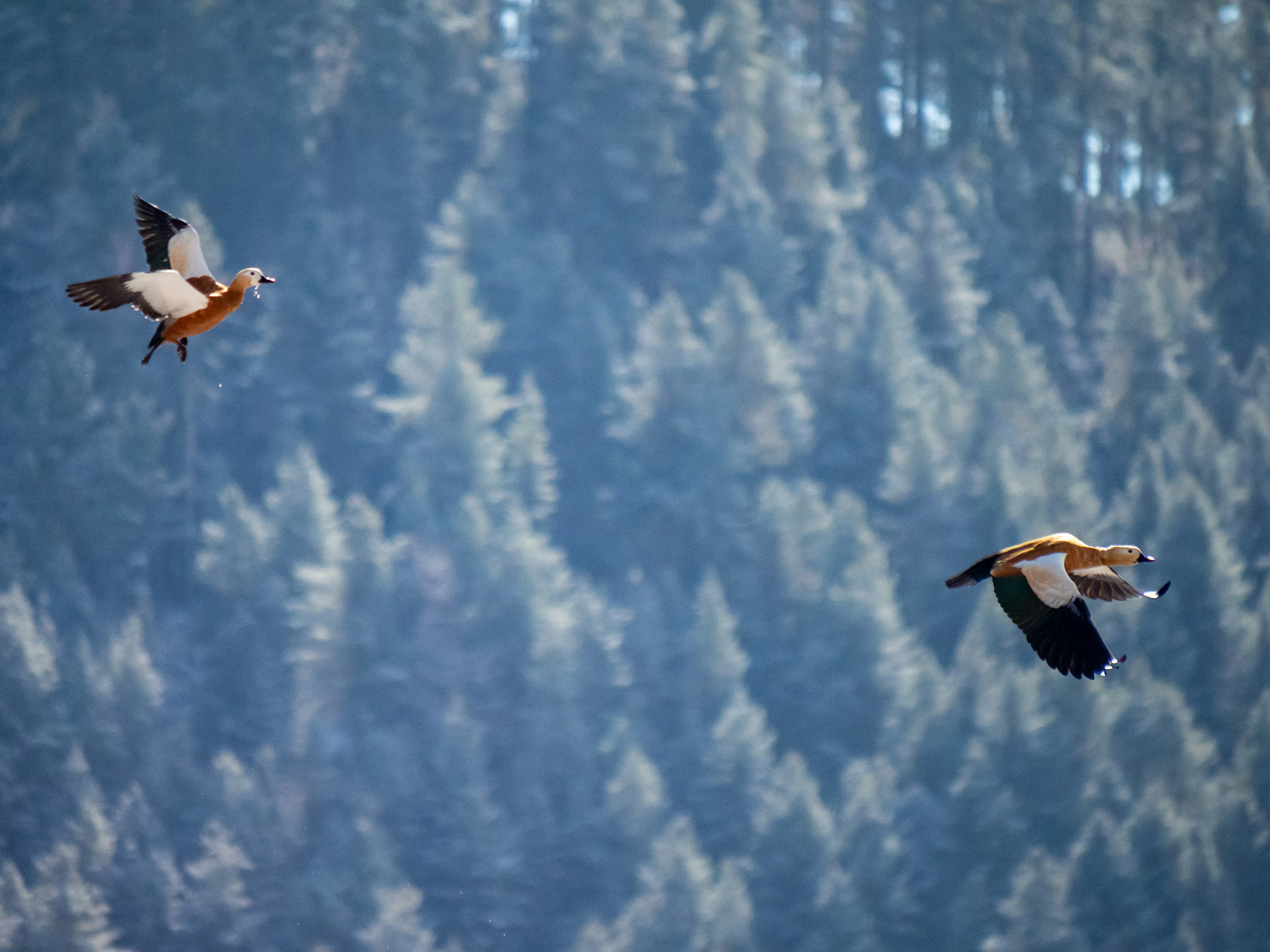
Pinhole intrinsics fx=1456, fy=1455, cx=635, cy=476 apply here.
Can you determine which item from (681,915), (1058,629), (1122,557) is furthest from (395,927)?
(1122,557)

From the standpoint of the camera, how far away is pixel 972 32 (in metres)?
65.9

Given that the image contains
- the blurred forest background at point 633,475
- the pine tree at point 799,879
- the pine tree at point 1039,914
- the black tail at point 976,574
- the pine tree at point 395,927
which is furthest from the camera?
the blurred forest background at point 633,475

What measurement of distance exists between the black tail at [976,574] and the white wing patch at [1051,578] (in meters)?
0.17

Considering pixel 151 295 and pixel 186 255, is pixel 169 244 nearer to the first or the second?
pixel 186 255

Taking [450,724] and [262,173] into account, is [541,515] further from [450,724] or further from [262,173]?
[262,173]

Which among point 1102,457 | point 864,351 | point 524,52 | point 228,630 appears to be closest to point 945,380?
point 864,351

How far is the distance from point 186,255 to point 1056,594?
5905 mm

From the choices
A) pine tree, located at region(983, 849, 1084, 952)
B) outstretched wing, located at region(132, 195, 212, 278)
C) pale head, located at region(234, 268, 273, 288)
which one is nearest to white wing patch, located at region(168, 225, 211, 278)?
outstretched wing, located at region(132, 195, 212, 278)

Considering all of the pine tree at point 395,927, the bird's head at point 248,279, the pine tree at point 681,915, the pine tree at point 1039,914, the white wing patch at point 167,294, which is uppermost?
the white wing patch at point 167,294

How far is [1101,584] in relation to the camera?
30.9ft

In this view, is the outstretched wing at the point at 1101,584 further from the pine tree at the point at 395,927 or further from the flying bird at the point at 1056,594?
the pine tree at the point at 395,927

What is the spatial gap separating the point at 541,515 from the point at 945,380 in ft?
55.2

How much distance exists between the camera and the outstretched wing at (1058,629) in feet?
28.7

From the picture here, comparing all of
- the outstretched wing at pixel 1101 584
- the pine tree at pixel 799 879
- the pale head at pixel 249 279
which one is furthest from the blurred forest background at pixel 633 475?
the pale head at pixel 249 279
